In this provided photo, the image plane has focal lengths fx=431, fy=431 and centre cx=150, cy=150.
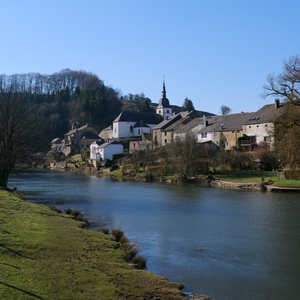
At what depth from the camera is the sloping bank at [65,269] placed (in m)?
10.3

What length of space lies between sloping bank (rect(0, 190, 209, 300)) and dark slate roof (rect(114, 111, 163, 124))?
87359mm

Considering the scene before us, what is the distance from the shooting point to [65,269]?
12.0m

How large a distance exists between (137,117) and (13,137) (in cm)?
6725

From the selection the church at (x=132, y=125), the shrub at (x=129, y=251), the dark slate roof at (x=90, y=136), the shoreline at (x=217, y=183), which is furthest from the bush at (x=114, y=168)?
the shrub at (x=129, y=251)

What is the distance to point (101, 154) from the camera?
91.8m

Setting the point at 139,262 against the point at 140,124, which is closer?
the point at 139,262

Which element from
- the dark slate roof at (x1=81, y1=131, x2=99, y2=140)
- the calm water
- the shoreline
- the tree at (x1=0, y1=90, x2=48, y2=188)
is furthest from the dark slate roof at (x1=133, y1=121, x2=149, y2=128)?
the calm water

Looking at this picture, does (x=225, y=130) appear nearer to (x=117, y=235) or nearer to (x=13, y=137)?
(x=13, y=137)

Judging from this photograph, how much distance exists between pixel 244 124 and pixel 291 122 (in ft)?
85.8

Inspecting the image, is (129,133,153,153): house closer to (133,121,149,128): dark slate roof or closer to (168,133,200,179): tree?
(133,121,149,128): dark slate roof

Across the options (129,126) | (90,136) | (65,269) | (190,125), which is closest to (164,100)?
(129,126)

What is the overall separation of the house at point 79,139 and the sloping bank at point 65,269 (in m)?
95.9

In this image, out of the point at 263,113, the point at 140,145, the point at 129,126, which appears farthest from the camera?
the point at 129,126

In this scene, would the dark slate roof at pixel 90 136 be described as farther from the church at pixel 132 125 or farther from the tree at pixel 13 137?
the tree at pixel 13 137
